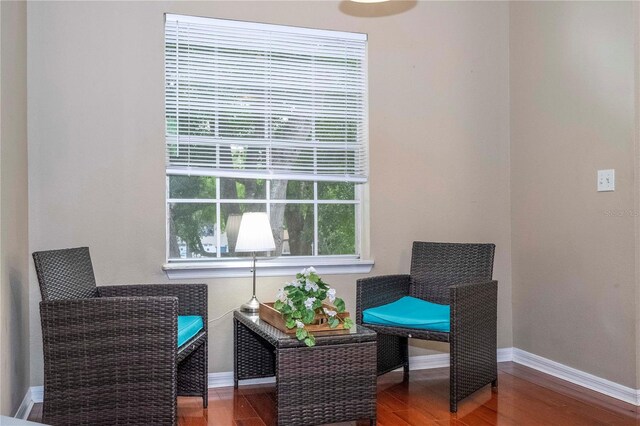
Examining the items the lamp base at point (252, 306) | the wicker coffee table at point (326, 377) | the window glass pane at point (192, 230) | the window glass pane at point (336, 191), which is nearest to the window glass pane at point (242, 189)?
the window glass pane at point (192, 230)

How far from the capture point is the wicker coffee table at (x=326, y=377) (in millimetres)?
2482

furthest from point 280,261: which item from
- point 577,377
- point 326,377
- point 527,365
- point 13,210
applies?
point 577,377

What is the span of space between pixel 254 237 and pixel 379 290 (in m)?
0.81

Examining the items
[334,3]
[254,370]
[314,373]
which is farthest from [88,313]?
[334,3]

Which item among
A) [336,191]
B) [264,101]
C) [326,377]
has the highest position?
[264,101]

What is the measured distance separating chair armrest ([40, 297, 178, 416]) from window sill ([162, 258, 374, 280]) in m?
0.81

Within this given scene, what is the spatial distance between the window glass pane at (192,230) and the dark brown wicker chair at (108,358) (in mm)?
958

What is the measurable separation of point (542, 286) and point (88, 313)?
8.88 ft

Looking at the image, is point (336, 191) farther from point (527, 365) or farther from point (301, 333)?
point (527, 365)

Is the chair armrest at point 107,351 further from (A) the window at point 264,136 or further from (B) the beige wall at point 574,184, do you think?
(B) the beige wall at point 574,184

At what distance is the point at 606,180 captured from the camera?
3.12m

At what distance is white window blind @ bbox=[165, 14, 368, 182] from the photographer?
3377 millimetres

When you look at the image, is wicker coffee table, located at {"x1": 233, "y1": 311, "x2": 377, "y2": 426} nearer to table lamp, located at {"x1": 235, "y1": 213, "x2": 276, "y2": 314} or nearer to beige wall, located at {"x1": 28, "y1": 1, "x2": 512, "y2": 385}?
table lamp, located at {"x1": 235, "y1": 213, "x2": 276, "y2": 314}

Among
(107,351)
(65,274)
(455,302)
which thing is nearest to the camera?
(107,351)
